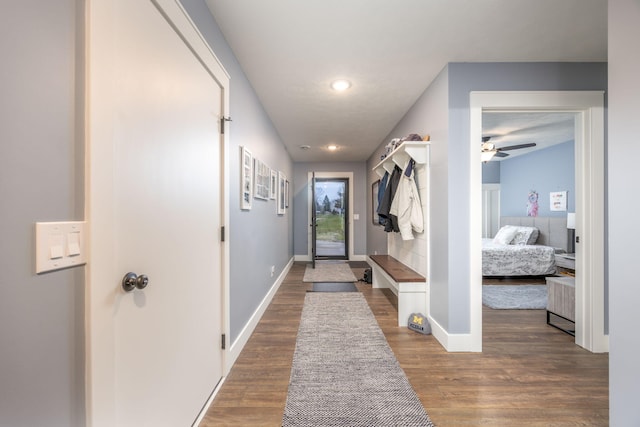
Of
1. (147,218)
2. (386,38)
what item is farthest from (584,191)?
(147,218)

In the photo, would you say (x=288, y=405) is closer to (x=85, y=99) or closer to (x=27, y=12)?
(x=85, y=99)

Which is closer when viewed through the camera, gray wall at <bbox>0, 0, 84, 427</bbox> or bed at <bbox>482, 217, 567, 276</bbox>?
gray wall at <bbox>0, 0, 84, 427</bbox>

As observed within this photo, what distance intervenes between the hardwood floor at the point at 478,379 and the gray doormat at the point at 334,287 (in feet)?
4.12

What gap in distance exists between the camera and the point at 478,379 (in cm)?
185

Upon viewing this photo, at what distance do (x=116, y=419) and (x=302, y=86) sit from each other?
2.69m

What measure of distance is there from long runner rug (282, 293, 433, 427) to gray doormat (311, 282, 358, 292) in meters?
1.15

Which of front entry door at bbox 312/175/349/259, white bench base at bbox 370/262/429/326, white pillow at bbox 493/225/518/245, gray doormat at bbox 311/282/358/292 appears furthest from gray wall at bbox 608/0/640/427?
front entry door at bbox 312/175/349/259

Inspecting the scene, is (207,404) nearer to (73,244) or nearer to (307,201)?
(73,244)

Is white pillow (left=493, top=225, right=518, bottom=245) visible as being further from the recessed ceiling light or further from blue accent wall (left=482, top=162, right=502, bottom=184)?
the recessed ceiling light

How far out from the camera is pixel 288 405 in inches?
62.3

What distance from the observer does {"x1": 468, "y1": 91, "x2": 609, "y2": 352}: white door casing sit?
223cm

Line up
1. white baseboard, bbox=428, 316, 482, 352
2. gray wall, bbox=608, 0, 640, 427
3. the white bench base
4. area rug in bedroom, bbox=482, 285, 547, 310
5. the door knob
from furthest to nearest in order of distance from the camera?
area rug in bedroom, bbox=482, 285, 547, 310, the white bench base, white baseboard, bbox=428, 316, 482, 352, gray wall, bbox=608, 0, 640, 427, the door knob

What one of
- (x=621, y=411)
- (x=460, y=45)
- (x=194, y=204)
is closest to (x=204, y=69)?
(x=194, y=204)

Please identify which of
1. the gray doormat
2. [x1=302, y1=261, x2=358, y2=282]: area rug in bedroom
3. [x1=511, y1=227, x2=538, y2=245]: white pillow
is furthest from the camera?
[x1=511, y1=227, x2=538, y2=245]: white pillow
